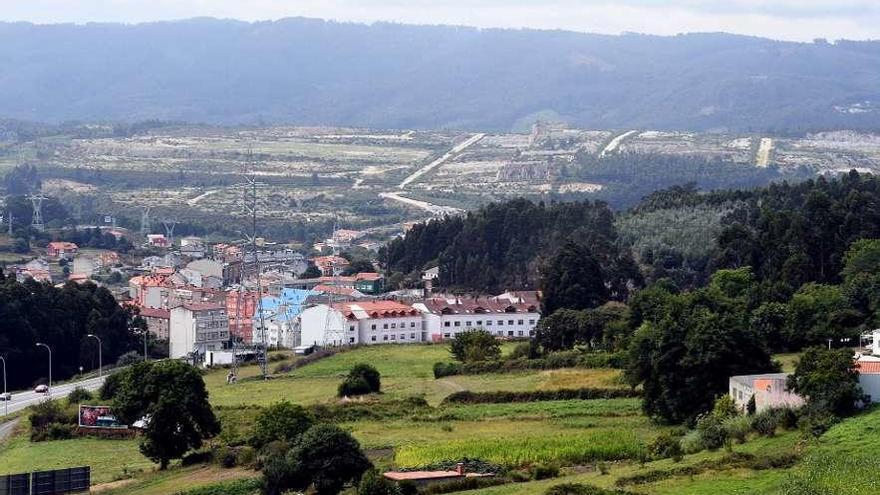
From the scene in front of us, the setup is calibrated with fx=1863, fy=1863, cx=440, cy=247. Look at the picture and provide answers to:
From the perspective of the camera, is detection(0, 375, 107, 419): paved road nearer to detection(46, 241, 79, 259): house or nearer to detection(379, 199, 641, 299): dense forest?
detection(379, 199, 641, 299): dense forest

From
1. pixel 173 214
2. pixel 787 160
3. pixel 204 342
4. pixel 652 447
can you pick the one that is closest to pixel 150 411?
pixel 652 447

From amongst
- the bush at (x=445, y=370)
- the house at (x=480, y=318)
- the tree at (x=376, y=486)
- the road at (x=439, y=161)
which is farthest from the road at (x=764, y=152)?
the tree at (x=376, y=486)

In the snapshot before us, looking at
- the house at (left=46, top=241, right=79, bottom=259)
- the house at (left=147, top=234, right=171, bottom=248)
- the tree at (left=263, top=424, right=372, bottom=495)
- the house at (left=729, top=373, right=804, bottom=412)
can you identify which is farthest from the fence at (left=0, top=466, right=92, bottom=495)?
the house at (left=147, top=234, right=171, bottom=248)

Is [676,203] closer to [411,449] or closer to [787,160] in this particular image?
[411,449]

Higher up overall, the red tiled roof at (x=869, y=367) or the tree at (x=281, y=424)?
the red tiled roof at (x=869, y=367)

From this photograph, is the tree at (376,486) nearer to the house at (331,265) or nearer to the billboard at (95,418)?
the billboard at (95,418)

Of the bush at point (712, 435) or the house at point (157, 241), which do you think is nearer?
the bush at point (712, 435)

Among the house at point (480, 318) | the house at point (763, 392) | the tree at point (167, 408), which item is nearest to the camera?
the house at point (763, 392)
